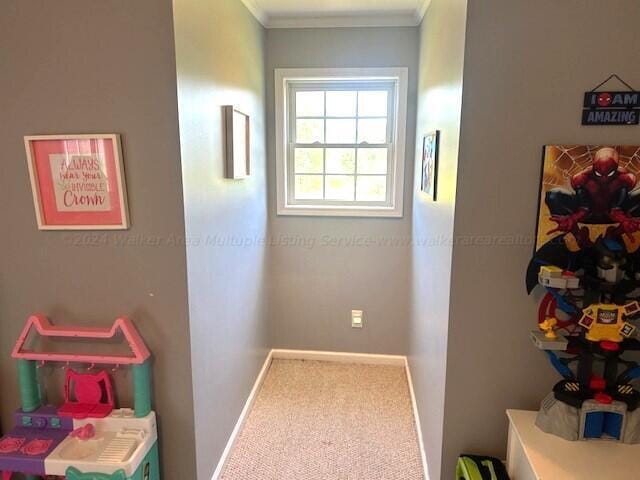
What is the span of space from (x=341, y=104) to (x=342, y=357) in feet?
6.25

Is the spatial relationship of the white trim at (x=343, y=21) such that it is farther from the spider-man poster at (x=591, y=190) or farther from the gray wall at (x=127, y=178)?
the spider-man poster at (x=591, y=190)

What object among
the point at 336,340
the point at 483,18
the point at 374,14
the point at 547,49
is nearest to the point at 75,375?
the point at 336,340

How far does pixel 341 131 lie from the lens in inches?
117

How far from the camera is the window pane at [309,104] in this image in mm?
2953

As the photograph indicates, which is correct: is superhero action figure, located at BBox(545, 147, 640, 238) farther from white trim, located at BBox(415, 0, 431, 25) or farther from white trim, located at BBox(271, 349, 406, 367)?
white trim, located at BBox(271, 349, 406, 367)

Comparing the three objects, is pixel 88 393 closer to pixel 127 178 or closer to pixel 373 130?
pixel 127 178

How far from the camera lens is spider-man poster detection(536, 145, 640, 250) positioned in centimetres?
144

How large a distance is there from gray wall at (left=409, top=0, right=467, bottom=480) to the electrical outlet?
55cm

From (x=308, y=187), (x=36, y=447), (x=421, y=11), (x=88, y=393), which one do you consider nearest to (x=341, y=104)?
(x=308, y=187)

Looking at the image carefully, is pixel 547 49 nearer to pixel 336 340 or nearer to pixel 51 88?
pixel 51 88

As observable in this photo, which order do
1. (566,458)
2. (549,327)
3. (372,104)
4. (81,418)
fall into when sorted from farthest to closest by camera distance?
(372,104) < (81,418) < (549,327) < (566,458)

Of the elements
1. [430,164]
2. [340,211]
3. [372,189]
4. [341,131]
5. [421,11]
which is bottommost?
[340,211]

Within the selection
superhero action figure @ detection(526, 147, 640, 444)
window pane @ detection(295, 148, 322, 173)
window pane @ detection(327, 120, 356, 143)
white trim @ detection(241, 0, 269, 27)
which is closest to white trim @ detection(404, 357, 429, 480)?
superhero action figure @ detection(526, 147, 640, 444)

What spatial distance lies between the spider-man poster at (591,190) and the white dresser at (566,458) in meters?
0.72
